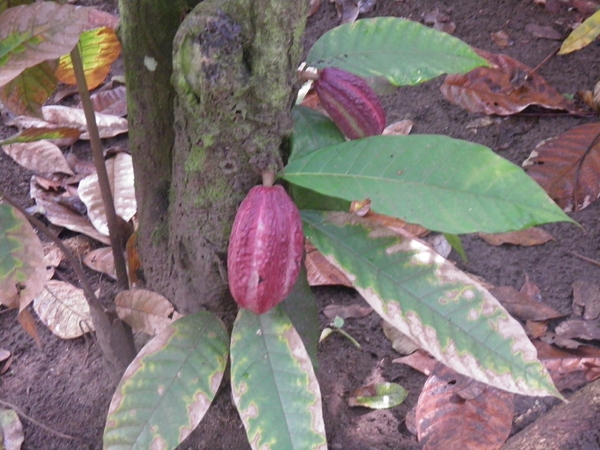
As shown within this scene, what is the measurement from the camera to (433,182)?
2.03 feet

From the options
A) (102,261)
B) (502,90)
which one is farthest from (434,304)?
(502,90)

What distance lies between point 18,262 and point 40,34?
0.27 m

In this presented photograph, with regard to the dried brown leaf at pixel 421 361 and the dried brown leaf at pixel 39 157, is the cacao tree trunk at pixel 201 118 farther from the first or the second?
the dried brown leaf at pixel 39 157

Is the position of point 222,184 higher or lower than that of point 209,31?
lower

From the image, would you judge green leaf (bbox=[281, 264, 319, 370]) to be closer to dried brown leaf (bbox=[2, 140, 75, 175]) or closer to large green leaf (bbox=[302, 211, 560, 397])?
large green leaf (bbox=[302, 211, 560, 397])

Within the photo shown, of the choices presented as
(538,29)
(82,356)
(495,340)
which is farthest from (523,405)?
(538,29)

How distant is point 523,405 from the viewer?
112cm

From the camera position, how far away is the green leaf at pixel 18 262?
2.21ft

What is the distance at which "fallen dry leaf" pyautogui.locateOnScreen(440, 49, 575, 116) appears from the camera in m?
1.78

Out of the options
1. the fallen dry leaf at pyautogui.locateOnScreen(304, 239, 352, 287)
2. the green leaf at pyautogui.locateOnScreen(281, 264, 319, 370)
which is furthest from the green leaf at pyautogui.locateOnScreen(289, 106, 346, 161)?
the fallen dry leaf at pyautogui.locateOnScreen(304, 239, 352, 287)

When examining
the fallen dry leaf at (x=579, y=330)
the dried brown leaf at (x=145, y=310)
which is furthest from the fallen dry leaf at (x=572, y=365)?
the dried brown leaf at (x=145, y=310)

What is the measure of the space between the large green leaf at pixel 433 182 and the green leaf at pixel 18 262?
32cm

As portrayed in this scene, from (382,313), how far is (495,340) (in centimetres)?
14

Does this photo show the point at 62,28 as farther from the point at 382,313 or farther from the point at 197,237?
the point at 382,313
